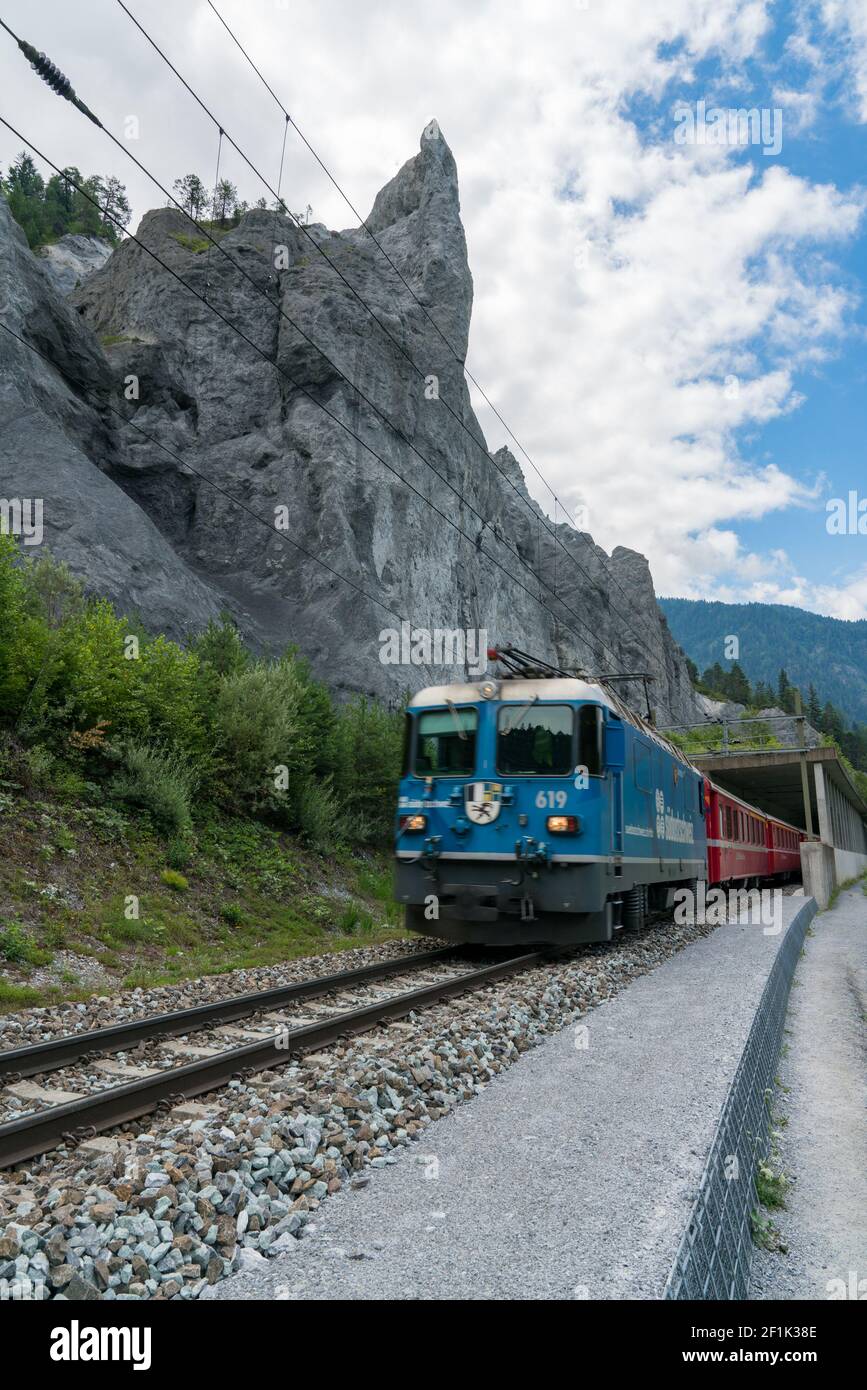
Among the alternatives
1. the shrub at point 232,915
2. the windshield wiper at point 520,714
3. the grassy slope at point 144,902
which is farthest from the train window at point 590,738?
the shrub at point 232,915

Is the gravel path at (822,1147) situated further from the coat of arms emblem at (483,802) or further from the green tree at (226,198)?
the green tree at (226,198)

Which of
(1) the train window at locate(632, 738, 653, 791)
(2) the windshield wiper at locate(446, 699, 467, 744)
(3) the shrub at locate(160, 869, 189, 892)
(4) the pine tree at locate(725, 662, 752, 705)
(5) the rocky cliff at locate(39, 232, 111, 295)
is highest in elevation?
(5) the rocky cliff at locate(39, 232, 111, 295)

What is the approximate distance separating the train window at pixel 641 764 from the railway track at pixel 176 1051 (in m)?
4.18

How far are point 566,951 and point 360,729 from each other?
11.7m

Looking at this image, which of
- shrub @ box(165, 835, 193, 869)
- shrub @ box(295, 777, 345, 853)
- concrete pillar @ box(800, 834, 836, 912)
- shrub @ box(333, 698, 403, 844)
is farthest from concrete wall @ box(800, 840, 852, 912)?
shrub @ box(165, 835, 193, 869)

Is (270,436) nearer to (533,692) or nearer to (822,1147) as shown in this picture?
(533,692)

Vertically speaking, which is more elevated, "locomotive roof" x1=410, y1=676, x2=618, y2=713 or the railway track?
"locomotive roof" x1=410, y1=676, x2=618, y2=713

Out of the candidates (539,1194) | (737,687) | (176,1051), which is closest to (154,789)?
(176,1051)

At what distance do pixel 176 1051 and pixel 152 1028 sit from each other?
0.64 meters

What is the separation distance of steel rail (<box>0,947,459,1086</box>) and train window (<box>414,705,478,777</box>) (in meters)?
2.99

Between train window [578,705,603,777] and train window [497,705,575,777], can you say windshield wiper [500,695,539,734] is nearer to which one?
train window [497,705,575,777]

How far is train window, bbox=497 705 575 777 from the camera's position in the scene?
11.6 m

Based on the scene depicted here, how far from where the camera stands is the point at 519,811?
37.9 ft

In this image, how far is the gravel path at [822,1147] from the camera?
14.4ft
